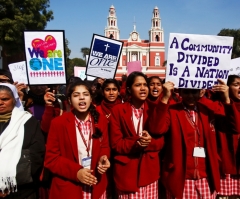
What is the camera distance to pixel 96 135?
272 centimetres

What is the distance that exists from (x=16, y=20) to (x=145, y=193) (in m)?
19.1

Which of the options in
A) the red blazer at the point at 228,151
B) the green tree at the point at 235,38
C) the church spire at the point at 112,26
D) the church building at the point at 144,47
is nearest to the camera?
the red blazer at the point at 228,151

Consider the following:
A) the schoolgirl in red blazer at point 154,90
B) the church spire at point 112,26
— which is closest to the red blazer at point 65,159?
the schoolgirl in red blazer at point 154,90

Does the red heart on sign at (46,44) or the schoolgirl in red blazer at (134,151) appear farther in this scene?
the red heart on sign at (46,44)

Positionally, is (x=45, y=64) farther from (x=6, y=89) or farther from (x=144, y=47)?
(x=144, y=47)

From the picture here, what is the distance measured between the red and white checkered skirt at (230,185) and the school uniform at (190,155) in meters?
0.57

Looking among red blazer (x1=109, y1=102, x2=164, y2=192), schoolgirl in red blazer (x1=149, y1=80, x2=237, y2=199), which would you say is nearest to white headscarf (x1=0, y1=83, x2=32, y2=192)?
red blazer (x1=109, y1=102, x2=164, y2=192)

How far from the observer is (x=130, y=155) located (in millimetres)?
2904

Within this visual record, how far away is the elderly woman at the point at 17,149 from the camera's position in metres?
2.48

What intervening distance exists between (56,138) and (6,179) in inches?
21.6

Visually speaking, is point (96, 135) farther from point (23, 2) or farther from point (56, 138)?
point (23, 2)

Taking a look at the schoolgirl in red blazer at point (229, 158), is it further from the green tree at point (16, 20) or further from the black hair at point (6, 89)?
the green tree at point (16, 20)

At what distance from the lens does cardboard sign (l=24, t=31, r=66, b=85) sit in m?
3.57

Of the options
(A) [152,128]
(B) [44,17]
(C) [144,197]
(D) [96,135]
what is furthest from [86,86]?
(B) [44,17]
